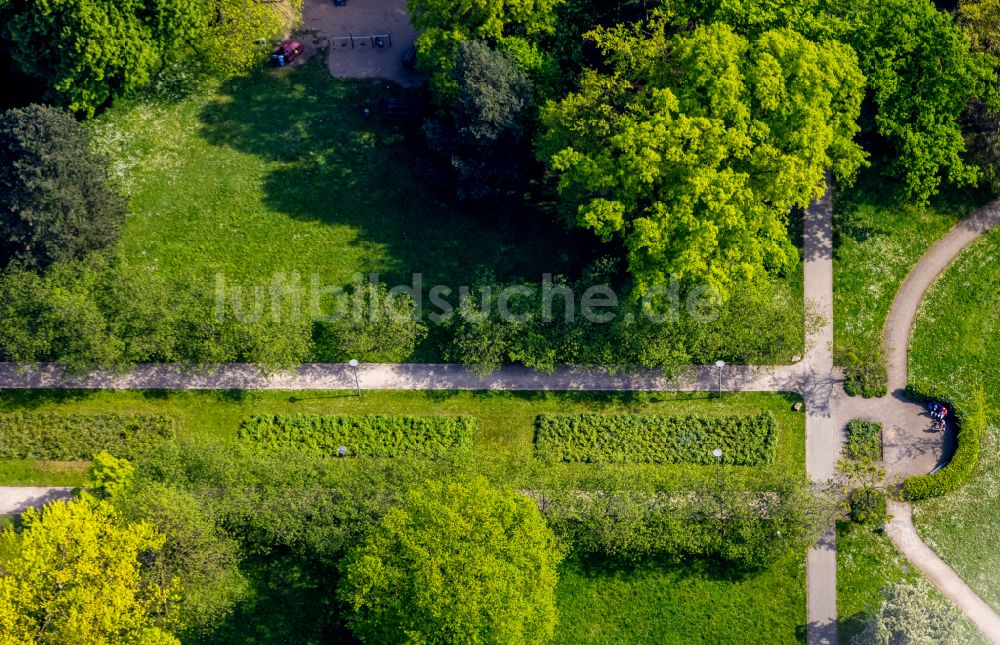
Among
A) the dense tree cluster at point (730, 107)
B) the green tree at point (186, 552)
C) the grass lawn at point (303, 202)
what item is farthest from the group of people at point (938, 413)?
the green tree at point (186, 552)

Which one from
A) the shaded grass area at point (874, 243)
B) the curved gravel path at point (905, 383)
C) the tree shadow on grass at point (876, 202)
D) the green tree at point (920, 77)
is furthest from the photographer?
the tree shadow on grass at point (876, 202)

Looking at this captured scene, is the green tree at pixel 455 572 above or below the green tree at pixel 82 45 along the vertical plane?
below

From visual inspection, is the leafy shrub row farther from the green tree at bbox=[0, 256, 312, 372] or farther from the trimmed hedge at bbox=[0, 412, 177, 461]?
the trimmed hedge at bbox=[0, 412, 177, 461]

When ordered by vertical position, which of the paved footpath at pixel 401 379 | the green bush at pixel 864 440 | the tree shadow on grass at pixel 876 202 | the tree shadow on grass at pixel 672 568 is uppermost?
the tree shadow on grass at pixel 876 202

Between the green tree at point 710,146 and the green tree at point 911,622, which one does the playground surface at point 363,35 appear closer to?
the green tree at point 710,146

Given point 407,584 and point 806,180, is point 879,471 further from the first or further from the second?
point 407,584

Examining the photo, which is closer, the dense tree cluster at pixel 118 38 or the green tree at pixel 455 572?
the green tree at pixel 455 572

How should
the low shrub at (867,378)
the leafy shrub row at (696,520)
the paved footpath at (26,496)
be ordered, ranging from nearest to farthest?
the leafy shrub row at (696,520), the paved footpath at (26,496), the low shrub at (867,378)
